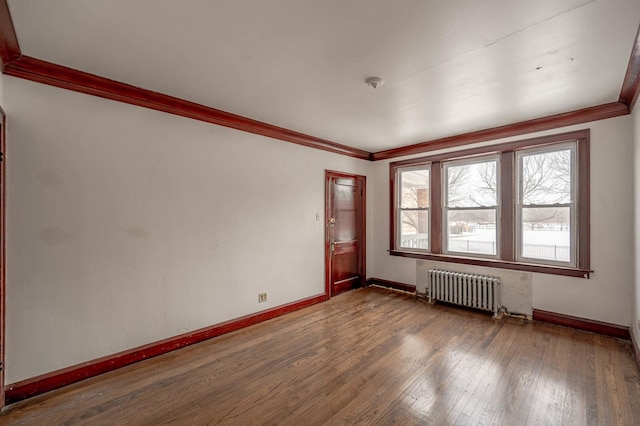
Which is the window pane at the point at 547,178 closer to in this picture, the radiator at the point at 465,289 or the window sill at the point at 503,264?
the window sill at the point at 503,264

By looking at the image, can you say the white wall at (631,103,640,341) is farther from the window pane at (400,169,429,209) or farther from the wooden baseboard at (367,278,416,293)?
the wooden baseboard at (367,278,416,293)

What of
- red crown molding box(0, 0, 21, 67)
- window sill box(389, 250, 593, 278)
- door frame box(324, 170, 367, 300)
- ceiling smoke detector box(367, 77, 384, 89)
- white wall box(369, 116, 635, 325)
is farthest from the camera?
door frame box(324, 170, 367, 300)

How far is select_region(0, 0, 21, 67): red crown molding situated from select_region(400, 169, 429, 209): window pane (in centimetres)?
492

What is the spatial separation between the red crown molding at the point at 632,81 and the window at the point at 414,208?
2.41 metres

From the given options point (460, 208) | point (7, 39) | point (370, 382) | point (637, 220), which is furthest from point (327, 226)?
point (7, 39)

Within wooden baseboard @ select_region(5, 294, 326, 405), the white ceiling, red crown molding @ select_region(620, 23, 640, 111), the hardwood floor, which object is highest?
the white ceiling

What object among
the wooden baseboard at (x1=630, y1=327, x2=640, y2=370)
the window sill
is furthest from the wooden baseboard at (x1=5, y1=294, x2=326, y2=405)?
the wooden baseboard at (x1=630, y1=327, x2=640, y2=370)

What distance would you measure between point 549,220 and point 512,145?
42.6 inches

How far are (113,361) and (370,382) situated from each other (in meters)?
2.26

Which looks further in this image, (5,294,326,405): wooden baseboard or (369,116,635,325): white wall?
(369,116,635,325): white wall

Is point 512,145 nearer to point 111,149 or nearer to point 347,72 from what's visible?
point 347,72

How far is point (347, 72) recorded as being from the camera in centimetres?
248

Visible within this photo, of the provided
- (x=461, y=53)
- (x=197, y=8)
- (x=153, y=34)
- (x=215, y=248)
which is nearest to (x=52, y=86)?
(x=153, y=34)

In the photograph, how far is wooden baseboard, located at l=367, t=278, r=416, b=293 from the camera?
5082mm
